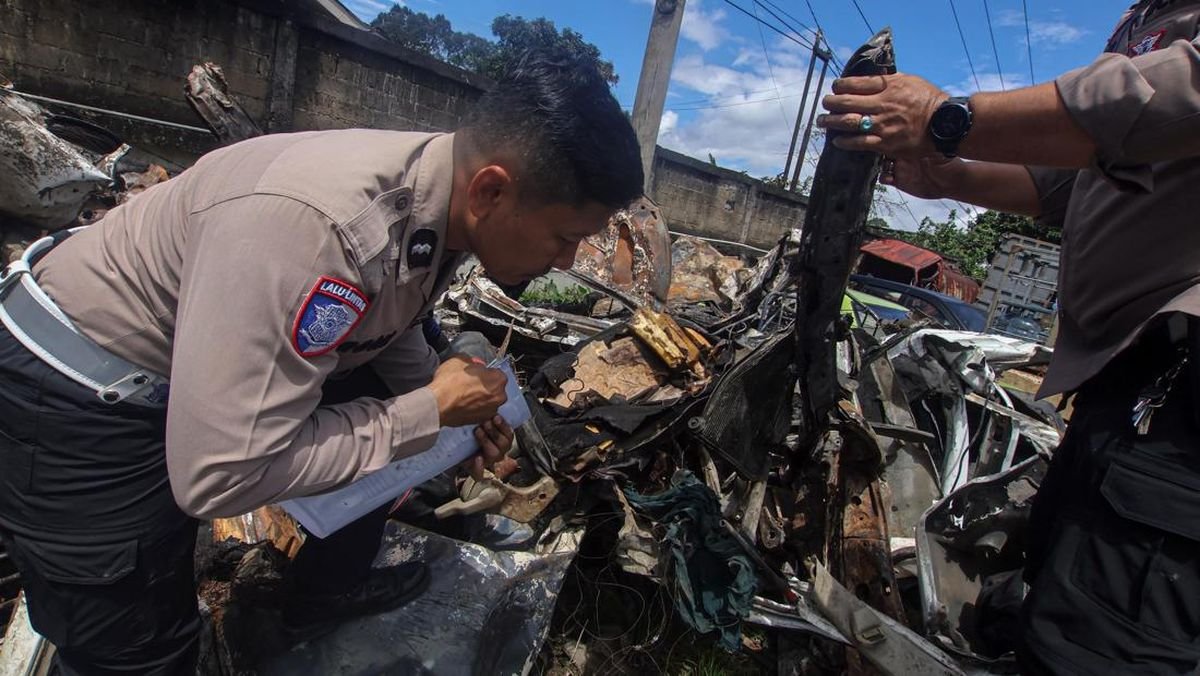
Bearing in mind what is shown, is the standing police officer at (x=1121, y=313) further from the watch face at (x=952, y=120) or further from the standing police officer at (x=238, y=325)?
the standing police officer at (x=238, y=325)

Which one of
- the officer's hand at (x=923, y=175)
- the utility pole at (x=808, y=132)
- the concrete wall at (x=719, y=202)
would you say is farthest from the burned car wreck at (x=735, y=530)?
the utility pole at (x=808, y=132)

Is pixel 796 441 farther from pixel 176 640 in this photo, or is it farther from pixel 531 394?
pixel 176 640

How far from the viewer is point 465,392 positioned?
4.33ft

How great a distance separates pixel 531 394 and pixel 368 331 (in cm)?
155

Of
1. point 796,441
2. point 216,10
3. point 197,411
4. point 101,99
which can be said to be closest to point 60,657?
point 197,411

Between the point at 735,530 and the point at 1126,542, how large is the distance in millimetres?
1147

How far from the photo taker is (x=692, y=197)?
471 inches

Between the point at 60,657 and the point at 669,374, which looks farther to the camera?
the point at 669,374

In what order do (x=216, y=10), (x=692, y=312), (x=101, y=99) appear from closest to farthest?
1. (x=692, y=312)
2. (x=101, y=99)
3. (x=216, y=10)

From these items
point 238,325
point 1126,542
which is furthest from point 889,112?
point 238,325

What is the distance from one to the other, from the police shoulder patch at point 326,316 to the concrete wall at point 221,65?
4.70 metres

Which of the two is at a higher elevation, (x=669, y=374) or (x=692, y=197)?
(x=692, y=197)

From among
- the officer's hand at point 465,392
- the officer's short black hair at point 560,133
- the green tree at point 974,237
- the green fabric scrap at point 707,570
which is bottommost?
the green fabric scrap at point 707,570

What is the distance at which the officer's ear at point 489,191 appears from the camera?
3.88 ft
